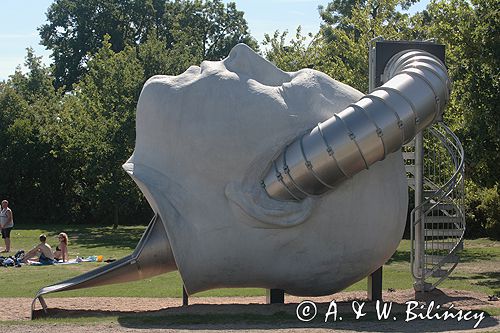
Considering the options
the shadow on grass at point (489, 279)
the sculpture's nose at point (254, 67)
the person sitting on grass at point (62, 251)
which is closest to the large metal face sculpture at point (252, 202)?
the sculpture's nose at point (254, 67)

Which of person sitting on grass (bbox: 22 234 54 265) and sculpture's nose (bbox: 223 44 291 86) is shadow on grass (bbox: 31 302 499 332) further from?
person sitting on grass (bbox: 22 234 54 265)

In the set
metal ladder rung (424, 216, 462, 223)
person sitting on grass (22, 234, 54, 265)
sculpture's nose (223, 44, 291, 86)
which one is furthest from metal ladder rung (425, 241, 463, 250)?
person sitting on grass (22, 234, 54, 265)

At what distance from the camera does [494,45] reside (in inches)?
891

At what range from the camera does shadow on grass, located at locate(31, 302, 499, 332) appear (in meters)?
14.2

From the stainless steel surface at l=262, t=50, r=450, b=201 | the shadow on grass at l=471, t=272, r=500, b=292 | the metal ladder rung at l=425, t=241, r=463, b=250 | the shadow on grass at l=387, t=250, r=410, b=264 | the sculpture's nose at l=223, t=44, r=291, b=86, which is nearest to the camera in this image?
the stainless steel surface at l=262, t=50, r=450, b=201

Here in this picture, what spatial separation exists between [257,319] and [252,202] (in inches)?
82.7

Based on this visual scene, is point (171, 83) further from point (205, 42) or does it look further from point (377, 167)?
point (205, 42)

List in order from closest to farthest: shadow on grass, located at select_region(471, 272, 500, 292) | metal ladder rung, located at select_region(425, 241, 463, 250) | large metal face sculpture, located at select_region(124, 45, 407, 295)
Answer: large metal face sculpture, located at select_region(124, 45, 407, 295) < metal ladder rung, located at select_region(425, 241, 463, 250) < shadow on grass, located at select_region(471, 272, 500, 292)

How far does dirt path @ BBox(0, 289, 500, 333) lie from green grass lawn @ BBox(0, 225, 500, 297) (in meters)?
1.15

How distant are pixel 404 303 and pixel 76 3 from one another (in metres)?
62.8

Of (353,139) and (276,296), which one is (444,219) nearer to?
(276,296)

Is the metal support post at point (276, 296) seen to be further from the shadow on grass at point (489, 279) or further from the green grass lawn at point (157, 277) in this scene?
the shadow on grass at point (489, 279)

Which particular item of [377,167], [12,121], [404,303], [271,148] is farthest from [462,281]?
[12,121]

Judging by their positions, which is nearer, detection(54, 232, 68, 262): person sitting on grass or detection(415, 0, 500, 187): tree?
detection(415, 0, 500, 187): tree
